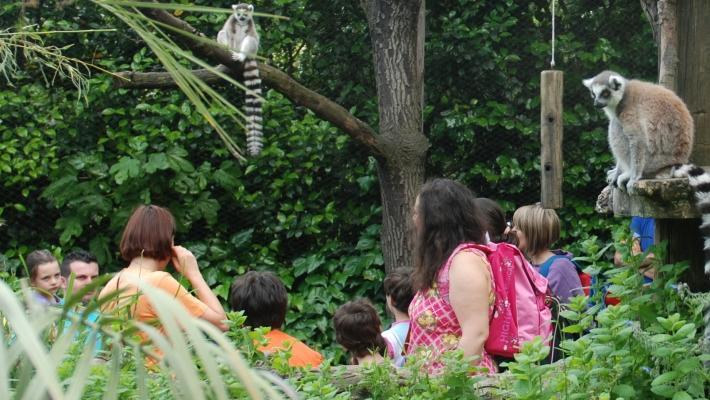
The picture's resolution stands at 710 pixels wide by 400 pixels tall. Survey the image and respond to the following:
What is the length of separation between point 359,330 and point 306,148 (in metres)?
4.03

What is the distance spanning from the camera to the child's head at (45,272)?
448 centimetres

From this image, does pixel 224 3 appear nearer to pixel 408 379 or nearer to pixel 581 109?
pixel 581 109

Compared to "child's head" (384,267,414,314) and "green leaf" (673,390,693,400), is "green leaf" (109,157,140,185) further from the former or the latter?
"green leaf" (673,390,693,400)

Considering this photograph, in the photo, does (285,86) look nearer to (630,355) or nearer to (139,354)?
(630,355)

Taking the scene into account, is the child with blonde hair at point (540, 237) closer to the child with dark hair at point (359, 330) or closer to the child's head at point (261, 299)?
the child with dark hair at point (359, 330)

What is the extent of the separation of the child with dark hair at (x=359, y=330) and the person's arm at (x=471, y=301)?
2.69ft

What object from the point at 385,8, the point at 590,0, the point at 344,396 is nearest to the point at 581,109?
the point at 590,0

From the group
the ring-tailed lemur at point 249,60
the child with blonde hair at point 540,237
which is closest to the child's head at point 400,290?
the child with blonde hair at point 540,237

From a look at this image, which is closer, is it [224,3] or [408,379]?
[408,379]

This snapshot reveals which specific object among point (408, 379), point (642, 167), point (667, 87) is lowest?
point (408, 379)

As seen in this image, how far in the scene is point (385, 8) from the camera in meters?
6.33

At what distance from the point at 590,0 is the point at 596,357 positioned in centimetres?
564

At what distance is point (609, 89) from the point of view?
4.15 m

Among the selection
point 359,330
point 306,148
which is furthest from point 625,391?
point 306,148
